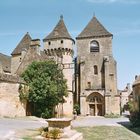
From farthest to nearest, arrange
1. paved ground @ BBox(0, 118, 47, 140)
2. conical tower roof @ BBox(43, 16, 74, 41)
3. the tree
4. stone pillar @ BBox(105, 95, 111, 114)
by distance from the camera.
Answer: conical tower roof @ BBox(43, 16, 74, 41) < stone pillar @ BBox(105, 95, 111, 114) < the tree < paved ground @ BBox(0, 118, 47, 140)

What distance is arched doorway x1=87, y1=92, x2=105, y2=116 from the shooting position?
162 feet

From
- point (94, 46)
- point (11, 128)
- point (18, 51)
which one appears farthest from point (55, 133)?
point (94, 46)

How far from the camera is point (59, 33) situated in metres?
51.8

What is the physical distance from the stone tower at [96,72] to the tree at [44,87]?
1409cm

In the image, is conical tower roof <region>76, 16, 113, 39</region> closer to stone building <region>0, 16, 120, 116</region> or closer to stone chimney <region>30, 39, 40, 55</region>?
stone building <region>0, 16, 120, 116</region>

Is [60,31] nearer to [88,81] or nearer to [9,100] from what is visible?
[88,81]

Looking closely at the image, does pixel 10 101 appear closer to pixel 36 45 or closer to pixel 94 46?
pixel 36 45

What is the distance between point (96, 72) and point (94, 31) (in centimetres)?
792

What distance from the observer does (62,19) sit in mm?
54438

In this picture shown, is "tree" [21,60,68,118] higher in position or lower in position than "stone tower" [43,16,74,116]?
lower

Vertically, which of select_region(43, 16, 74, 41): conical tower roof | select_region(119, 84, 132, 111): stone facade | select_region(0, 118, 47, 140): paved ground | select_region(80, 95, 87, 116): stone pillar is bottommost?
select_region(0, 118, 47, 140): paved ground

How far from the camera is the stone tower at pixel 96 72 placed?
160ft

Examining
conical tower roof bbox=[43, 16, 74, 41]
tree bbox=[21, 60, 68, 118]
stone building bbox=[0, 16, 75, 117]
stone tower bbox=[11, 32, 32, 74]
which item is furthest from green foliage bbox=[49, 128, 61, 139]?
stone tower bbox=[11, 32, 32, 74]

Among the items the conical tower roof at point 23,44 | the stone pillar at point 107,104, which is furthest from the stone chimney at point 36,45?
the stone pillar at point 107,104
